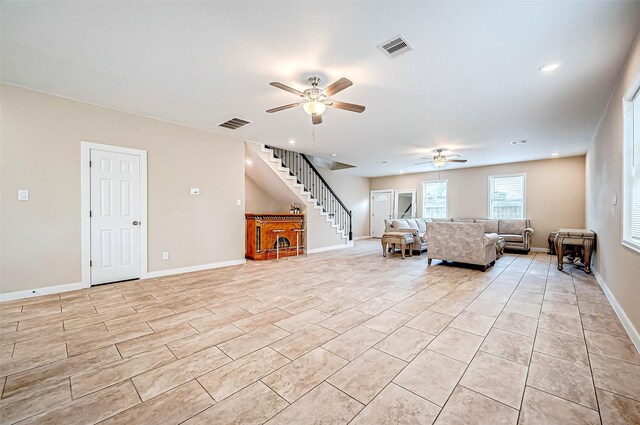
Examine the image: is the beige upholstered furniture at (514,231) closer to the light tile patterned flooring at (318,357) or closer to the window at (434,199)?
the window at (434,199)

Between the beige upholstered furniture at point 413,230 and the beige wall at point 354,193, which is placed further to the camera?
the beige wall at point 354,193

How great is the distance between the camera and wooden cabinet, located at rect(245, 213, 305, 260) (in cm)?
639

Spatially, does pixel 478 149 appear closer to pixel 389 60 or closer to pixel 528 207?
pixel 528 207

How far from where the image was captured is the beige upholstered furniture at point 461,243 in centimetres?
506

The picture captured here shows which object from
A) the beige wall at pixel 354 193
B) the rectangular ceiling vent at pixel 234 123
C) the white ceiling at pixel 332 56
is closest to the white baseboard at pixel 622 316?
the white ceiling at pixel 332 56

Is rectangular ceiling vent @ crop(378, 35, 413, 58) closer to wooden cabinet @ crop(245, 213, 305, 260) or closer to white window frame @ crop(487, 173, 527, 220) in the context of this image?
wooden cabinet @ crop(245, 213, 305, 260)

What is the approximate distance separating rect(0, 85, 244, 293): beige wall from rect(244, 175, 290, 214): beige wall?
217 cm

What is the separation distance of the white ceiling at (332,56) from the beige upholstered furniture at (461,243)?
6.55 ft

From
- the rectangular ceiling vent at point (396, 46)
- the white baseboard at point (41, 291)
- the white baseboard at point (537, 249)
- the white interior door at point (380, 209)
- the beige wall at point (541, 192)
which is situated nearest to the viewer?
the rectangular ceiling vent at point (396, 46)

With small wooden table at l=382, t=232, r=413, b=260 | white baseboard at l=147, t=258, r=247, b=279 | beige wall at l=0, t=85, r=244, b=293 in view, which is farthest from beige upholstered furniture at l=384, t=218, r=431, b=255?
beige wall at l=0, t=85, r=244, b=293

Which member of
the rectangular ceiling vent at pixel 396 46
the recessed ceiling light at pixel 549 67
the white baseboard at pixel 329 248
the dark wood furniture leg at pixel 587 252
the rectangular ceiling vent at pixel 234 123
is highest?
the rectangular ceiling vent at pixel 234 123

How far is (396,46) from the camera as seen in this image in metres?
2.56

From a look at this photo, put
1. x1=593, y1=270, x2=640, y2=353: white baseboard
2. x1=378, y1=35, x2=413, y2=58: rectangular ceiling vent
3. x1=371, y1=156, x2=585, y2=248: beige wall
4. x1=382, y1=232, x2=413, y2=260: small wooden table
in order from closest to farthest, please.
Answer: x1=593, y1=270, x2=640, y2=353: white baseboard, x1=378, y1=35, x2=413, y2=58: rectangular ceiling vent, x1=382, y1=232, x2=413, y2=260: small wooden table, x1=371, y1=156, x2=585, y2=248: beige wall

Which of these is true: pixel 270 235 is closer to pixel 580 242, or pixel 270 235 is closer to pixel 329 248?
pixel 329 248
